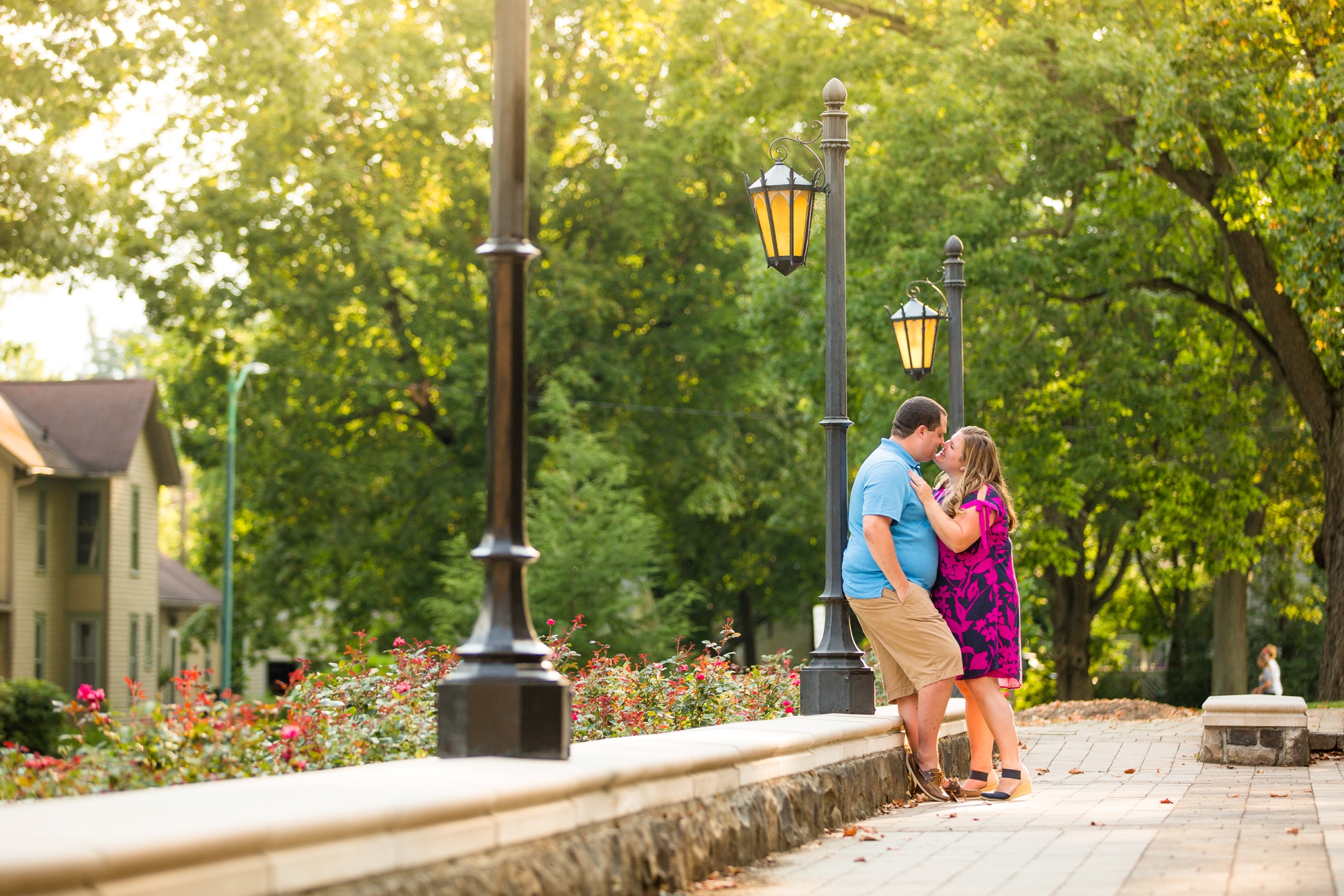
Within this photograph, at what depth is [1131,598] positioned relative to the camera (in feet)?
153

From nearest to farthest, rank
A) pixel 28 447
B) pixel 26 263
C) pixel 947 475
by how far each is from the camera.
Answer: pixel 947 475, pixel 26 263, pixel 28 447

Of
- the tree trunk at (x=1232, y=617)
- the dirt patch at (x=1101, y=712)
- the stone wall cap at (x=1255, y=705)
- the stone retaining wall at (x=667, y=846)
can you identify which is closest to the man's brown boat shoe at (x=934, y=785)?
the stone retaining wall at (x=667, y=846)

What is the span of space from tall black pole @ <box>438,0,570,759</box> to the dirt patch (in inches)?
585

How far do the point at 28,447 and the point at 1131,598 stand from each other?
31.4 m

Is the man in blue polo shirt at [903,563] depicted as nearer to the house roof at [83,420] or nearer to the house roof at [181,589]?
the house roof at [83,420]

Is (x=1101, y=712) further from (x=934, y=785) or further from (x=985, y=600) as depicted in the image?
(x=985, y=600)

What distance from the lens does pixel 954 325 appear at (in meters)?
14.2

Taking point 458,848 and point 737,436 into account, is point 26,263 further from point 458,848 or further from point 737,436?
point 458,848

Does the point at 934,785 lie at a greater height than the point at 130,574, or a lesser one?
greater

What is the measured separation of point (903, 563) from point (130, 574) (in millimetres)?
34572

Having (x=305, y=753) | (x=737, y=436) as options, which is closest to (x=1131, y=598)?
(x=737, y=436)

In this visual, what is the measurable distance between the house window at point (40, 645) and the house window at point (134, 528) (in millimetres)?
3685

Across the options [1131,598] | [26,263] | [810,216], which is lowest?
[1131,598]

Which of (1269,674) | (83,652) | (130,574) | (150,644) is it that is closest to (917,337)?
(1269,674)
